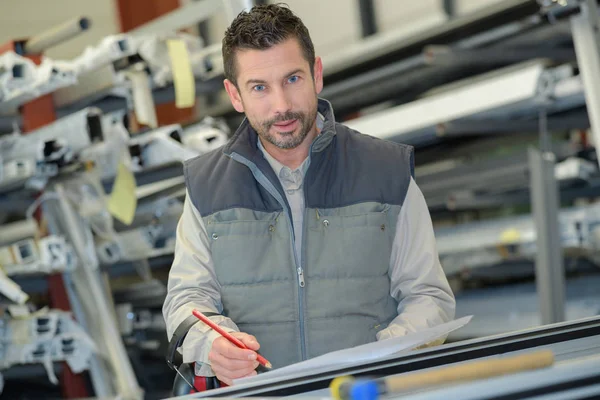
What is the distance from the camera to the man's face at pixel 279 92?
1.70 metres

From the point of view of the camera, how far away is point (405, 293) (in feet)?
5.85

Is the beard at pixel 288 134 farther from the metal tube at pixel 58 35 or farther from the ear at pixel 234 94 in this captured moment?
the metal tube at pixel 58 35

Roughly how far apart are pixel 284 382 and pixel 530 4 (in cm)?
207

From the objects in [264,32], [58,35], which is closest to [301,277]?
[264,32]

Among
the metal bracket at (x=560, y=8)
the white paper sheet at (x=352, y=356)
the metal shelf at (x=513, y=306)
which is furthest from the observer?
the metal shelf at (x=513, y=306)

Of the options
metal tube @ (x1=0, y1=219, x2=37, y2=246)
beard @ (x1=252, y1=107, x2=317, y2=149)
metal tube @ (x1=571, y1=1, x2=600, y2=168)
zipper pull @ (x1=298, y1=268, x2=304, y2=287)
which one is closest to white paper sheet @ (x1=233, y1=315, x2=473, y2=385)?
zipper pull @ (x1=298, y1=268, x2=304, y2=287)

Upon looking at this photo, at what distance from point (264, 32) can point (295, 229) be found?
0.41 metres

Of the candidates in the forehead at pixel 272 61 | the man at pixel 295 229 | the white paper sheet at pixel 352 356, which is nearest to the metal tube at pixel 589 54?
the man at pixel 295 229

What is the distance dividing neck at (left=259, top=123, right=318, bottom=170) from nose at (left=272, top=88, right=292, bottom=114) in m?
0.15

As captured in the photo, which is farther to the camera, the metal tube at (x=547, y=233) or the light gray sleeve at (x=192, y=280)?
the metal tube at (x=547, y=233)

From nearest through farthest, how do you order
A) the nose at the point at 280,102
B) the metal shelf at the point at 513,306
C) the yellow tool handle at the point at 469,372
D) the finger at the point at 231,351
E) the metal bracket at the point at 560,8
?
the yellow tool handle at the point at 469,372 < the finger at the point at 231,351 < the nose at the point at 280,102 < the metal bracket at the point at 560,8 < the metal shelf at the point at 513,306

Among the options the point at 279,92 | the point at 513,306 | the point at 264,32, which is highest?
the point at 264,32

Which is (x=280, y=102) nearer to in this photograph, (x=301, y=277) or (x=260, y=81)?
(x=260, y=81)

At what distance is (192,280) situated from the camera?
69.5 inches
